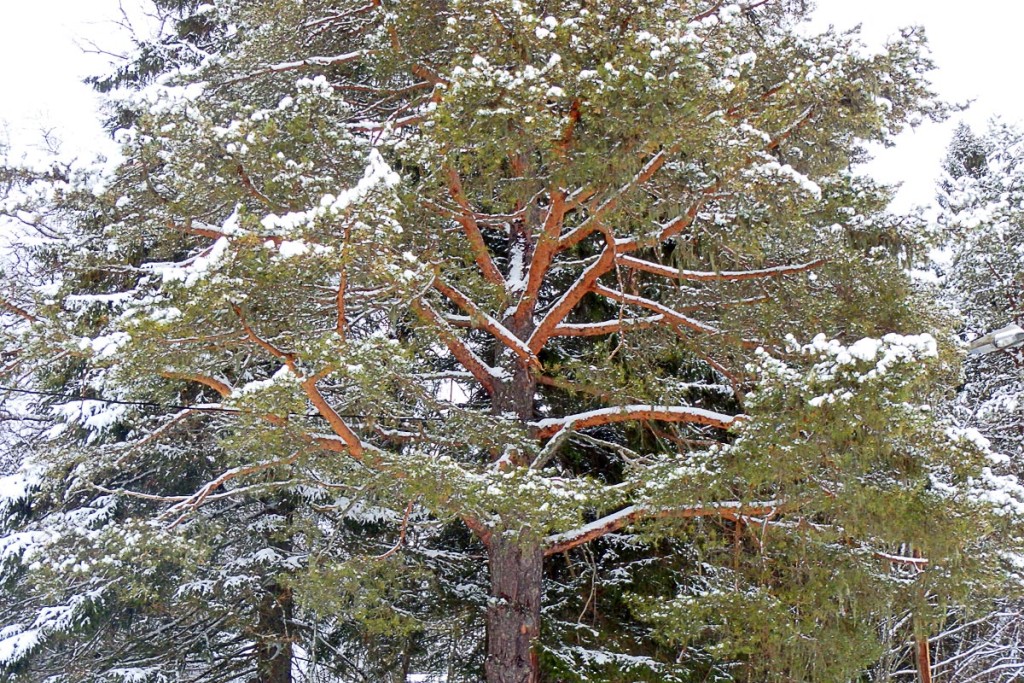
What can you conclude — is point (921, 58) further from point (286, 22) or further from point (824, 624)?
point (286, 22)

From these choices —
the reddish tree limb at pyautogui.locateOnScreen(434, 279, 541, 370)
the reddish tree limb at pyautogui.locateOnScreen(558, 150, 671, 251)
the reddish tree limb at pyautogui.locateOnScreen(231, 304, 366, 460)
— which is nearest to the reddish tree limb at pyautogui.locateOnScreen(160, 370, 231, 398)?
the reddish tree limb at pyautogui.locateOnScreen(231, 304, 366, 460)

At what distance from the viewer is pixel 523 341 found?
7508 mm

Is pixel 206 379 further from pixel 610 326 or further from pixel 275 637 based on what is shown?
pixel 275 637

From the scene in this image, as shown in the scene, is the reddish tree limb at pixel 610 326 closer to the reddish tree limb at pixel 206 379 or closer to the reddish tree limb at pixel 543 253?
the reddish tree limb at pixel 543 253

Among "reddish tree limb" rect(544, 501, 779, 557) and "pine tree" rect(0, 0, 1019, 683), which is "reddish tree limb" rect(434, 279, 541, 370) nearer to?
"pine tree" rect(0, 0, 1019, 683)

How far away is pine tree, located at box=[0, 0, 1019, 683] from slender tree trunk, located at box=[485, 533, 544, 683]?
23mm

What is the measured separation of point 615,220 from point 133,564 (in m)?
5.05

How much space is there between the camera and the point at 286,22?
709 cm

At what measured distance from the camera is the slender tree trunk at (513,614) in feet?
21.9

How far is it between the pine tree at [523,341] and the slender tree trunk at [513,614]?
0.08 feet

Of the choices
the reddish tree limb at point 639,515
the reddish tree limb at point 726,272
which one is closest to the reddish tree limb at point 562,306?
the reddish tree limb at point 726,272

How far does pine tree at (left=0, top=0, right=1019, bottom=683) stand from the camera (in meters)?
5.15

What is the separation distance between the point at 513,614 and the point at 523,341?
91.4 inches

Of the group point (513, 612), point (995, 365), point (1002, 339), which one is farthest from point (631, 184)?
point (995, 365)
